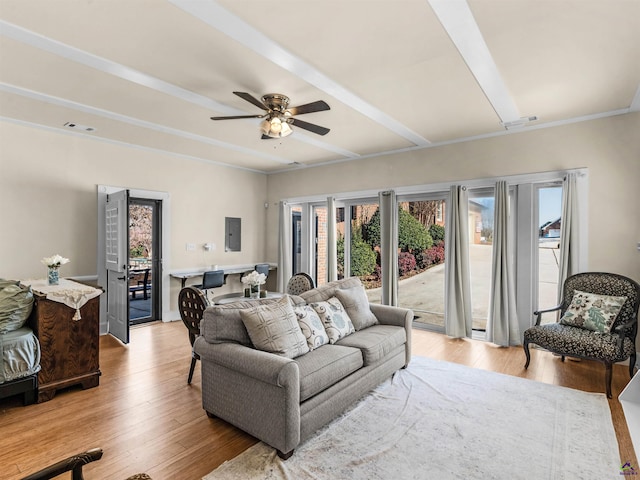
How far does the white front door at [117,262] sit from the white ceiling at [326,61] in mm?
1052

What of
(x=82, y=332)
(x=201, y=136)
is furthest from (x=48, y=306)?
(x=201, y=136)

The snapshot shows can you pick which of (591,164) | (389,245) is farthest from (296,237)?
(591,164)

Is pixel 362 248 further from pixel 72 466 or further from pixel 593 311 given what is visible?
pixel 72 466

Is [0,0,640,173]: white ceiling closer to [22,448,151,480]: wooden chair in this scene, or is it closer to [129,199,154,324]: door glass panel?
[129,199,154,324]: door glass panel

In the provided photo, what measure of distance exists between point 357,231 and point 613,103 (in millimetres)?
3849

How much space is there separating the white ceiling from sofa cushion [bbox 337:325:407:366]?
7.86ft

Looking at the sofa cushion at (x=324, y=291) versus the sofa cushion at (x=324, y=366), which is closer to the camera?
the sofa cushion at (x=324, y=366)

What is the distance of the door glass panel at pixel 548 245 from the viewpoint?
4.43 meters

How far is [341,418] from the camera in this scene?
9.12 ft

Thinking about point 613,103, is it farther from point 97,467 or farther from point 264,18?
point 97,467

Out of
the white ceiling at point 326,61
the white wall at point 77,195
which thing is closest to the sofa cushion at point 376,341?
the white ceiling at point 326,61

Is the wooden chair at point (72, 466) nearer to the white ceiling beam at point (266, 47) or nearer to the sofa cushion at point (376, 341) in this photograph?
the sofa cushion at point (376, 341)

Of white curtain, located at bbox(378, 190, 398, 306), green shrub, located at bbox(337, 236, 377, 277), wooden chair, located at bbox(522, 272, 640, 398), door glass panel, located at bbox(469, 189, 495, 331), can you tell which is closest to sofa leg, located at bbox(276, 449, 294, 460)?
wooden chair, located at bbox(522, 272, 640, 398)

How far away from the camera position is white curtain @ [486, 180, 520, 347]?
4566mm
